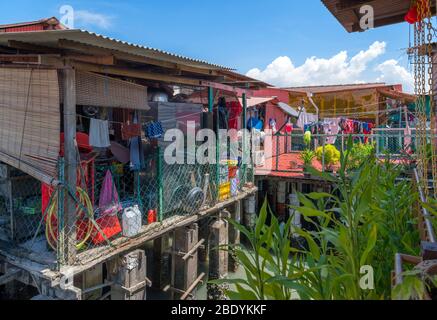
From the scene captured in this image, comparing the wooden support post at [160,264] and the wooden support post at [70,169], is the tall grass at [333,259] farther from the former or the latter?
the wooden support post at [160,264]

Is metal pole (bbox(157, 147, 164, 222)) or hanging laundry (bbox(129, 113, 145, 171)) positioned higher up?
hanging laundry (bbox(129, 113, 145, 171))

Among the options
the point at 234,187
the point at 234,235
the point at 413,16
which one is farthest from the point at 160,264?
the point at 413,16

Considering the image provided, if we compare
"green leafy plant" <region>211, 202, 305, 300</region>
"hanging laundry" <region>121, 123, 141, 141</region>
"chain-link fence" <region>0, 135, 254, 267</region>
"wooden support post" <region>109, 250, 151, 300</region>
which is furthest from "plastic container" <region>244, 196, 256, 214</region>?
"green leafy plant" <region>211, 202, 305, 300</region>

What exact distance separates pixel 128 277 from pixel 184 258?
5.58 feet

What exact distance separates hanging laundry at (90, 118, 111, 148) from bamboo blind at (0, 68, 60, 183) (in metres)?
0.80

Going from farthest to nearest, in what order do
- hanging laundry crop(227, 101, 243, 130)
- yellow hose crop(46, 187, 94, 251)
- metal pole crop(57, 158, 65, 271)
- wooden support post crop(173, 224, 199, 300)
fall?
→ 1. hanging laundry crop(227, 101, 243, 130)
2. wooden support post crop(173, 224, 199, 300)
3. yellow hose crop(46, 187, 94, 251)
4. metal pole crop(57, 158, 65, 271)

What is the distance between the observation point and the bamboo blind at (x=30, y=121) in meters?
4.61

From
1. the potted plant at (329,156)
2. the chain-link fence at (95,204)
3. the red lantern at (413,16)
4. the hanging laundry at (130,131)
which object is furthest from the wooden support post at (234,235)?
the red lantern at (413,16)

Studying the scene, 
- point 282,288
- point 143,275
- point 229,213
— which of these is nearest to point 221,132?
point 229,213

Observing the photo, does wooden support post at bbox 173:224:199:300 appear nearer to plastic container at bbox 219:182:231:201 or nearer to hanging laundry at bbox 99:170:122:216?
plastic container at bbox 219:182:231:201

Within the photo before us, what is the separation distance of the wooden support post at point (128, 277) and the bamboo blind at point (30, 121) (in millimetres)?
1739

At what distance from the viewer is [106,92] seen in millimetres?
5230

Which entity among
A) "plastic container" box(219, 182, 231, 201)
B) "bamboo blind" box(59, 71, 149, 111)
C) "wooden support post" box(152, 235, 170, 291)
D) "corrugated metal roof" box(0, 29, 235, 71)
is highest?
"corrugated metal roof" box(0, 29, 235, 71)

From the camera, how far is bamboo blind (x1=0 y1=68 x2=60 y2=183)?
4.61 m
